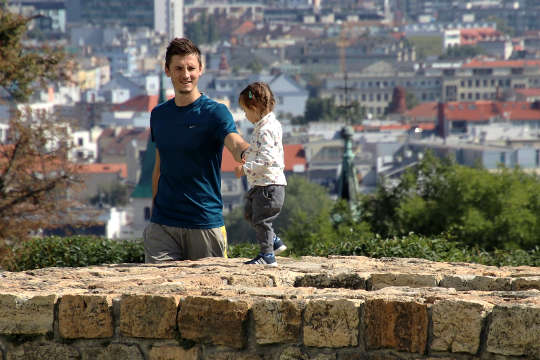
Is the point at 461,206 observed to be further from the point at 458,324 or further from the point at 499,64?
the point at 499,64

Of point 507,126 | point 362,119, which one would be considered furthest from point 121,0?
point 507,126

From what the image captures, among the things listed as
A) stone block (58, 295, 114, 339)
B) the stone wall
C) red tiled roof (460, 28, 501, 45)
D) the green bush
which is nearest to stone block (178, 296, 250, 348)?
the stone wall

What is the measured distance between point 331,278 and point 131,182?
281 feet

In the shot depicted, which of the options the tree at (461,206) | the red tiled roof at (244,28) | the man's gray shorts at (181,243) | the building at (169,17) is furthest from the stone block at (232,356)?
the red tiled roof at (244,28)

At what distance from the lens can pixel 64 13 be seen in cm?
17012

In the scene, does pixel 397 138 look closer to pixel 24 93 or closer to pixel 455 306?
pixel 24 93

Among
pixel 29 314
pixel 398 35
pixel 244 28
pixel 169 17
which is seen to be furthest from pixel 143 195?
pixel 244 28

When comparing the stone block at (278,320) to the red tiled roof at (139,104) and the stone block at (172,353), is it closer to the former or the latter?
the stone block at (172,353)

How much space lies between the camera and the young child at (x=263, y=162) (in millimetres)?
4707

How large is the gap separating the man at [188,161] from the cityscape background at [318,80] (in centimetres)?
4204

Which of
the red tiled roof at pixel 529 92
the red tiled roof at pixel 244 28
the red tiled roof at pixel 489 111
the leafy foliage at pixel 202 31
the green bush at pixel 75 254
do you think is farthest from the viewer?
the red tiled roof at pixel 244 28

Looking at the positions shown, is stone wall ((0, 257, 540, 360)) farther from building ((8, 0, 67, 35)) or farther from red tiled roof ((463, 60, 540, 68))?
building ((8, 0, 67, 35))

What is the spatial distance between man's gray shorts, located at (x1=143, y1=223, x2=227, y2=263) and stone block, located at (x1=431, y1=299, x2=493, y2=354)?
54.9 inches

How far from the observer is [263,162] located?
15.5 feet
